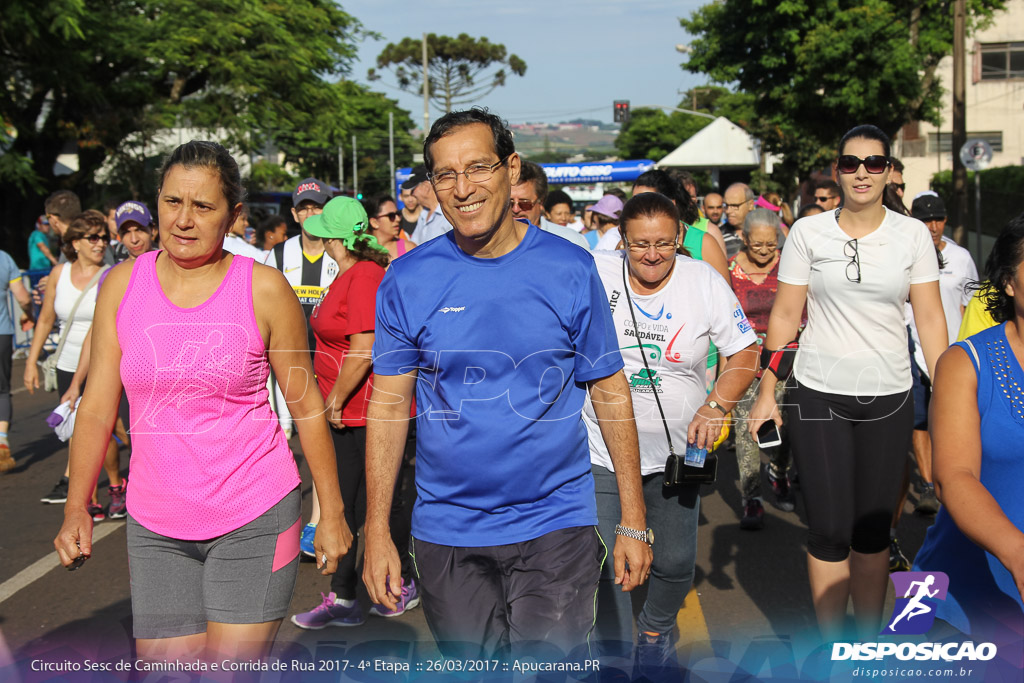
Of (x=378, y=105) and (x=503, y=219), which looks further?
(x=378, y=105)

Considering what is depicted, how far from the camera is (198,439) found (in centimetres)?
289

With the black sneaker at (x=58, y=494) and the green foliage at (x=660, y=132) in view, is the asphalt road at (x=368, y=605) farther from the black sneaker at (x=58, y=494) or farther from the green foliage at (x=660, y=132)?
the green foliage at (x=660, y=132)

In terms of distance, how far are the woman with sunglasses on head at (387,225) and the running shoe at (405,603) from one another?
276 centimetres

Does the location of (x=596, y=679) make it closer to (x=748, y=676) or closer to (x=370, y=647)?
(x=748, y=676)

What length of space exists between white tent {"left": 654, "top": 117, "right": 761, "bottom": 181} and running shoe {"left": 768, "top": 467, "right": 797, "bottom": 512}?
154ft

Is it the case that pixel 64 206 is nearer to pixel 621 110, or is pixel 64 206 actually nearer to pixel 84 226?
pixel 84 226

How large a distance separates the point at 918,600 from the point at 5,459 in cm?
743

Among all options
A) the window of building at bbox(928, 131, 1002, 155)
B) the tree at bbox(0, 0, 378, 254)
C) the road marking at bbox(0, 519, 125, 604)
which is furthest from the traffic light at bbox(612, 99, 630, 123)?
the road marking at bbox(0, 519, 125, 604)

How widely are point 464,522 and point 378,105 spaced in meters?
79.1

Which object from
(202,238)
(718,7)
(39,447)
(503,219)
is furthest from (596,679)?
(718,7)

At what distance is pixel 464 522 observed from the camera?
2.79 m

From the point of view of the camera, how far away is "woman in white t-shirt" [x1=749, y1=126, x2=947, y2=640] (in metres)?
4.05

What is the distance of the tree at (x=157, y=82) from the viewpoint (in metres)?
23.0

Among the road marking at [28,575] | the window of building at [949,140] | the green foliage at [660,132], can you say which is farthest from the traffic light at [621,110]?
the road marking at [28,575]
